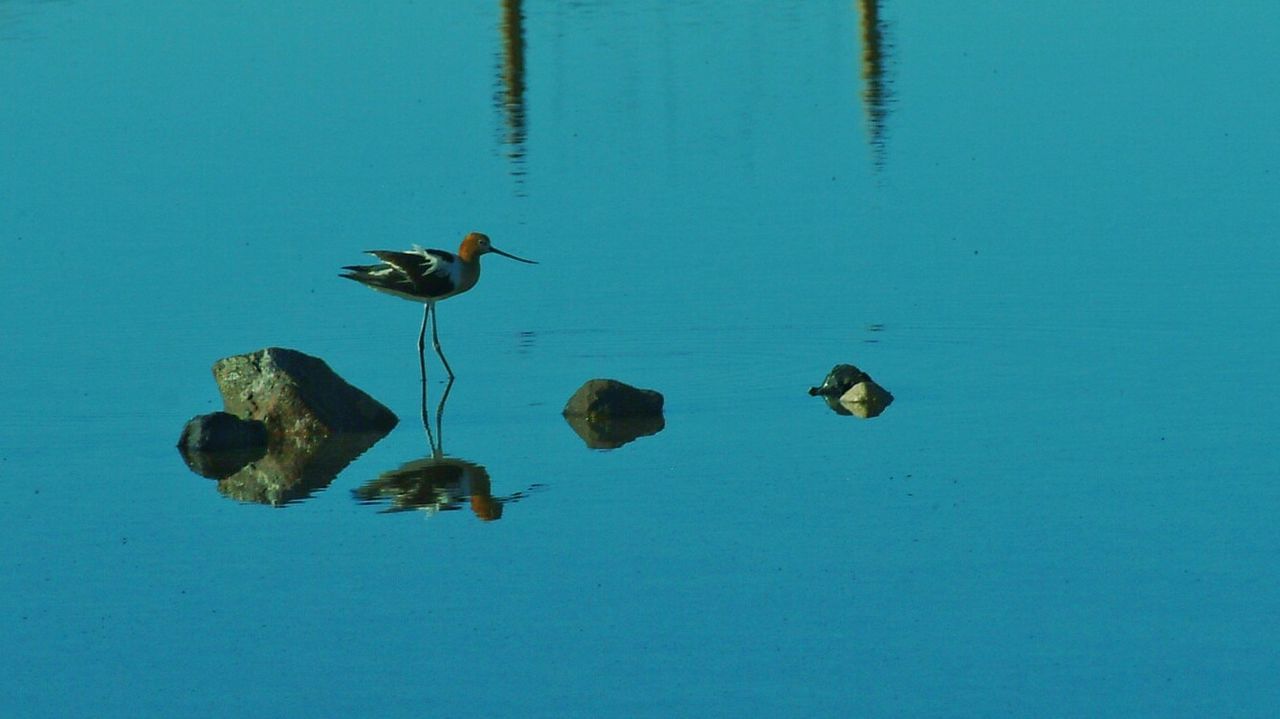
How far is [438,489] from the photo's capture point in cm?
1080

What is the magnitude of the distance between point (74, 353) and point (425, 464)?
3248 mm

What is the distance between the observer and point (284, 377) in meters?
12.0

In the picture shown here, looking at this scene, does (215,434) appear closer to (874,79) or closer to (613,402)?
(613,402)

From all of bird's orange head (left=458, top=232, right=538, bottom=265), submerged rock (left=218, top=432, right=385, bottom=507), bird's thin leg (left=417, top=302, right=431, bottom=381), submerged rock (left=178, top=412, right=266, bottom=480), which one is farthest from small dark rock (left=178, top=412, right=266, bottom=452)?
bird's orange head (left=458, top=232, right=538, bottom=265)

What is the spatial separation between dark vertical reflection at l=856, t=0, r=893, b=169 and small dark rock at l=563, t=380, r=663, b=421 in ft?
23.6

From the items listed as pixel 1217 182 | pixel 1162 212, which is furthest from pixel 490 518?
pixel 1217 182

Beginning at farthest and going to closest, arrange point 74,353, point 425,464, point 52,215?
point 52,215, point 74,353, point 425,464

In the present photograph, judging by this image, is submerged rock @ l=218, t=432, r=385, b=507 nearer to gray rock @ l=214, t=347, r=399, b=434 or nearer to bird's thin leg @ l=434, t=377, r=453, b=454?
gray rock @ l=214, t=347, r=399, b=434

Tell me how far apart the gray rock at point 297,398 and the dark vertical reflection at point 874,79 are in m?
7.73

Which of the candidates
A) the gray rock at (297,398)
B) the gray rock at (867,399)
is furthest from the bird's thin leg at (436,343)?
the gray rock at (867,399)

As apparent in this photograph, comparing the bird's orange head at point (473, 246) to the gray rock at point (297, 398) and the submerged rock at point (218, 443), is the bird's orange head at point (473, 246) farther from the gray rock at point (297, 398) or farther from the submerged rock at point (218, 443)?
the submerged rock at point (218, 443)

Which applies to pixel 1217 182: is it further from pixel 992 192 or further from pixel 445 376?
pixel 445 376

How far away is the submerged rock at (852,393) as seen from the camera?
12078mm

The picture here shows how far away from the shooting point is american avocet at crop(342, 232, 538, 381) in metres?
13.4
